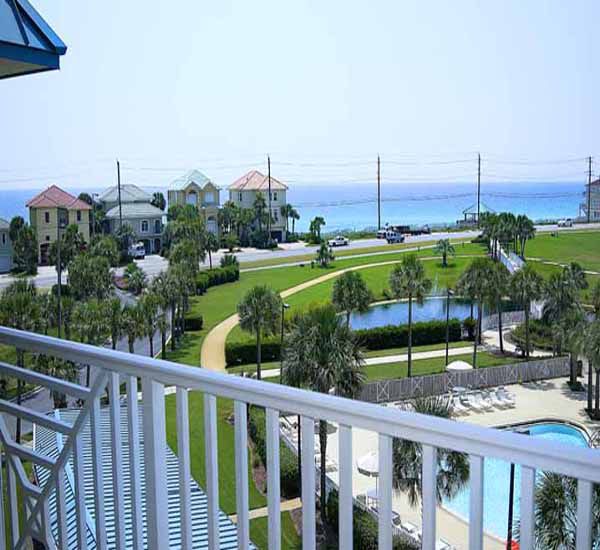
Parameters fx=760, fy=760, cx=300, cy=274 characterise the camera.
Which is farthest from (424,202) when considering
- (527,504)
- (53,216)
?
(527,504)

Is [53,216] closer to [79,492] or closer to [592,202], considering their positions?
[592,202]

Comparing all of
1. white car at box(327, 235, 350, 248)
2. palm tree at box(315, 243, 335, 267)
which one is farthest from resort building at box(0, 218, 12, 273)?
white car at box(327, 235, 350, 248)

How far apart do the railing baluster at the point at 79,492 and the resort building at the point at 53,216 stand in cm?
2174

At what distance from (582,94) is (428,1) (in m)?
13.4

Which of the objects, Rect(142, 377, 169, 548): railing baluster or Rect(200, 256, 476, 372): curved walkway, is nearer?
Rect(142, 377, 169, 548): railing baluster

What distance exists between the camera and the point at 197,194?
3434 centimetres

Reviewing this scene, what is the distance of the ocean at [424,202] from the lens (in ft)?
115

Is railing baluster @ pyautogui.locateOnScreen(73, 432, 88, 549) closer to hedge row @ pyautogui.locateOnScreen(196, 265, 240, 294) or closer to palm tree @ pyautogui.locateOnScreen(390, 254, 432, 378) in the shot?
palm tree @ pyautogui.locateOnScreen(390, 254, 432, 378)

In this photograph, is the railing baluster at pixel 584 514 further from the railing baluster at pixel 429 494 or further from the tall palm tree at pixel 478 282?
the tall palm tree at pixel 478 282

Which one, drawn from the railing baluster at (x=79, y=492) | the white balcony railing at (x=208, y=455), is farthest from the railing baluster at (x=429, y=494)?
the railing baluster at (x=79, y=492)

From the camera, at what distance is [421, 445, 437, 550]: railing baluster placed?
1.00 m

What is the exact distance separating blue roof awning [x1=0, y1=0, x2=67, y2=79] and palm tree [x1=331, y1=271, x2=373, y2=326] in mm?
17554

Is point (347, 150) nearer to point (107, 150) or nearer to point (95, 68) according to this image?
point (107, 150)

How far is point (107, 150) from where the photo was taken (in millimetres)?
35438
